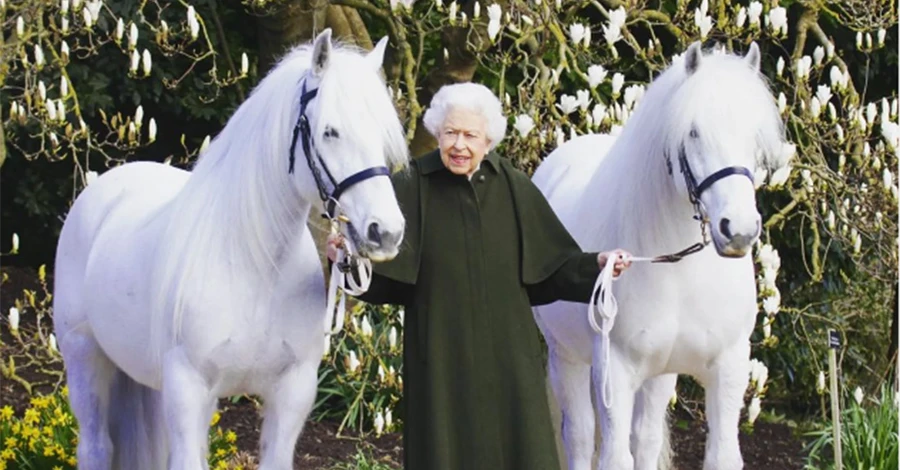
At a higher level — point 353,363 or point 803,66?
point 803,66

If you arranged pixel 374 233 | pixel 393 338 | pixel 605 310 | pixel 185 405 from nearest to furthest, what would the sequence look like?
pixel 374 233 < pixel 185 405 < pixel 605 310 < pixel 393 338

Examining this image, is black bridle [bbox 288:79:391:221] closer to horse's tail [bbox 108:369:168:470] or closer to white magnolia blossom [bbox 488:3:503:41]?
horse's tail [bbox 108:369:168:470]

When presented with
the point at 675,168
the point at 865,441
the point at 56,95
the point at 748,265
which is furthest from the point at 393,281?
the point at 56,95

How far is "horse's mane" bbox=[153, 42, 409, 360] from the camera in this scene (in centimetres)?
473

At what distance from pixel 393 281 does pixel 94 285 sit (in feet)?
4.36

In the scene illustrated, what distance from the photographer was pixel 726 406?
207 inches

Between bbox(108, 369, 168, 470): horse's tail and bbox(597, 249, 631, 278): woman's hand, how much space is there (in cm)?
192

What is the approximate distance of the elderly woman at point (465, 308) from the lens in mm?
4711

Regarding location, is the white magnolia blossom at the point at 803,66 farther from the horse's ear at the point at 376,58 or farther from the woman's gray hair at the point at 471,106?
the horse's ear at the point at 376,58

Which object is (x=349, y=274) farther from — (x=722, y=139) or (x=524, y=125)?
(x=524, y=125)

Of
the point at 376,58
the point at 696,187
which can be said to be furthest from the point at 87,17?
the point at 696,187

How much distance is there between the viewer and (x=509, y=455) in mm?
4770

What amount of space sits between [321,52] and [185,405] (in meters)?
1.16

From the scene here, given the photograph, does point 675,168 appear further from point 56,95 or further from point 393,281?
point 56,95
